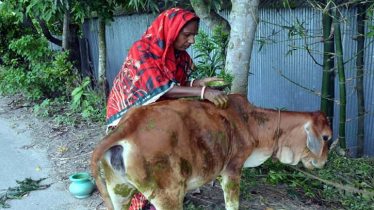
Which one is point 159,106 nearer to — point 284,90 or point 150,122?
point 150,122

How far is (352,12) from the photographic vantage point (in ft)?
13.8

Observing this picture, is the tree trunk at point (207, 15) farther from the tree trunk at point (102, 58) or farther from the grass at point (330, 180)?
the tree trunk at point (102, 58)

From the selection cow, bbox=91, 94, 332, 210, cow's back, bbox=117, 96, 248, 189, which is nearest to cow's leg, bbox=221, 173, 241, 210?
cow, bbox=91, 94, 332, 210

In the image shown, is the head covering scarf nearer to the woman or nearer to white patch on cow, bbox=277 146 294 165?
the woman

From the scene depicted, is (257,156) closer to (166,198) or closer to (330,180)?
(166,198)

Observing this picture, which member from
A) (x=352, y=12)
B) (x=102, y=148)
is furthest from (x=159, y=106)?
(x=352, y=12)

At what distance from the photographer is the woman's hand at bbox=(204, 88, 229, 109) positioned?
259 cm

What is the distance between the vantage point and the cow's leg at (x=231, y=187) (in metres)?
2.69

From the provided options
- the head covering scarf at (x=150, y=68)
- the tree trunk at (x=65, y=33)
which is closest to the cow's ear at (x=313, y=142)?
the head covering scarf at (x=150, y=68)

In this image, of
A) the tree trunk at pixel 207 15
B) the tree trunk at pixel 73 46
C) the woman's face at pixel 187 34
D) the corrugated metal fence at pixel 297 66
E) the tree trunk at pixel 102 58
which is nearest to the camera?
the woman's face at pixel 187 34

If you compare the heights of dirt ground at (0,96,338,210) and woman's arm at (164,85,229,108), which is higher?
woman's arm at (164,85,229,108)

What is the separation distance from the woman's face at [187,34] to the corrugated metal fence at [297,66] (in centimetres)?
121

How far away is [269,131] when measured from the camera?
9.30ft

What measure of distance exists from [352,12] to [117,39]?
5.67 m
